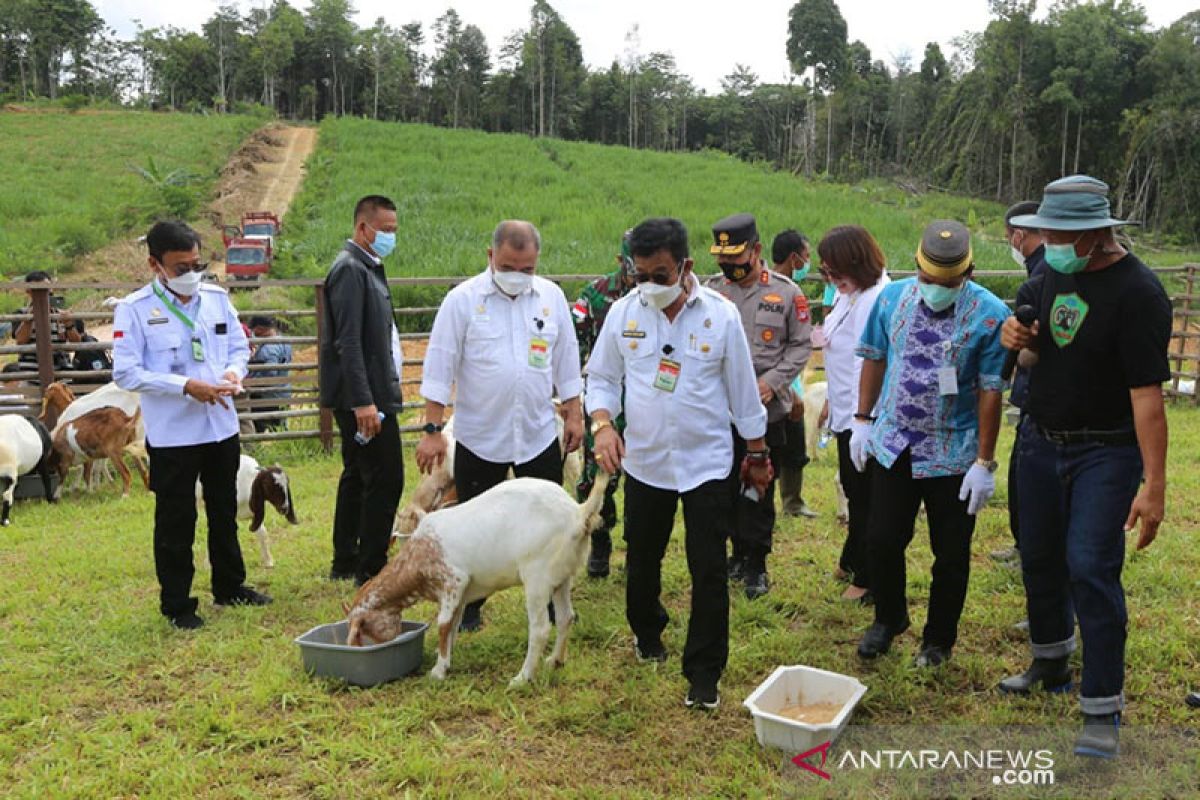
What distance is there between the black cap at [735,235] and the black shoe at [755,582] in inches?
62.3

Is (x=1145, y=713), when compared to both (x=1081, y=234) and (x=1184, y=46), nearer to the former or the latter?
(x=1081, y=234)

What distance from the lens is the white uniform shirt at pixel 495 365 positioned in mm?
4043

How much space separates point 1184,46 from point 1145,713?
1805 inches

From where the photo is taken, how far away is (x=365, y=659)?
3.67 m

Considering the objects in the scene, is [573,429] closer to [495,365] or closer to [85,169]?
[495,365]

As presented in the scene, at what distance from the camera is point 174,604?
439cm

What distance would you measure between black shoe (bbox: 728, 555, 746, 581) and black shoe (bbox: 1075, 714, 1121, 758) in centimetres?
200

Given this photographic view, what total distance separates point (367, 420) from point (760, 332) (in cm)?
194

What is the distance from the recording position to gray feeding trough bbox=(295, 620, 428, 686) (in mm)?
3670

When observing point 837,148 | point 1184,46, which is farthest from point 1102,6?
point 837,148

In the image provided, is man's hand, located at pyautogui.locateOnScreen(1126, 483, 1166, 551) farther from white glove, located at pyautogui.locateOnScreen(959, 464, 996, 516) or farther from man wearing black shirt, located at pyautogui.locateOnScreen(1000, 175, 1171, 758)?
white glove, located at pyautogui.locateOnScreen(959, 464, 996, 516)

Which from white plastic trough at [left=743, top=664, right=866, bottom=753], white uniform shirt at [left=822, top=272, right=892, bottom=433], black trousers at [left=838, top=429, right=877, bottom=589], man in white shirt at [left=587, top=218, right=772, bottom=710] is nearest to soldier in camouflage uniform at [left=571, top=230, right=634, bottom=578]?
white uniform shirt at [left=822, top=272, right=892, bottom=433]

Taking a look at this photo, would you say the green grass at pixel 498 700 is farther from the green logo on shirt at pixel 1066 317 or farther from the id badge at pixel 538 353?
the green logo on shirt at pixel 1066 317

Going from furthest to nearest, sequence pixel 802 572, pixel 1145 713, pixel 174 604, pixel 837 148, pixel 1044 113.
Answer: pixel 837 148 → pixel 1044 113 → pixel 802 572 → pixel 174 604 → pixel 1145 713
